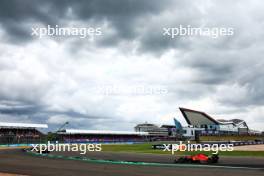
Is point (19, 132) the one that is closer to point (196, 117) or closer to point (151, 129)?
point (196, 117)

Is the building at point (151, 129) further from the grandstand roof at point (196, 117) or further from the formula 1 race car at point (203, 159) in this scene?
the formula 1 race car at point (203, 159)

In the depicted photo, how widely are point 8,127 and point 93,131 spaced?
141 feet

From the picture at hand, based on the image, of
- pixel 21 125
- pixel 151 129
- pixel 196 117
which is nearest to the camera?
pixel 21 125

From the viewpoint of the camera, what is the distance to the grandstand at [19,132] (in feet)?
188

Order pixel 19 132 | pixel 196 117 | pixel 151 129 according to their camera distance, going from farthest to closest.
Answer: pixel 151 129 < pixel 196 117 < pixel 19 132

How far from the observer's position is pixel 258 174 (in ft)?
46.3

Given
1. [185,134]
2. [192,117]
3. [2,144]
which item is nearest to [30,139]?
[2,144]

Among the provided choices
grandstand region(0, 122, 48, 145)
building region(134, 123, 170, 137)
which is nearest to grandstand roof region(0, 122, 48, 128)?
grandstand region(0, 122, 48, 145)

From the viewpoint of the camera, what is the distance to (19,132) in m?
79.1

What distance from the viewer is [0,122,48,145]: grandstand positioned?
57203 millimetres

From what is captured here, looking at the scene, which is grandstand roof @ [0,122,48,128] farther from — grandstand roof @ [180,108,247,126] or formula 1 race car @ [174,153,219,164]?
grandstand roof @ [180,108,247,126]

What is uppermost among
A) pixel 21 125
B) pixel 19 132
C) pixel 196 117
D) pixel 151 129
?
pixel 196 117

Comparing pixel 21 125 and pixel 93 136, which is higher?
pixel 21 125

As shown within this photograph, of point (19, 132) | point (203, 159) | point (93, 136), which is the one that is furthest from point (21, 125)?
point (203, 159)
